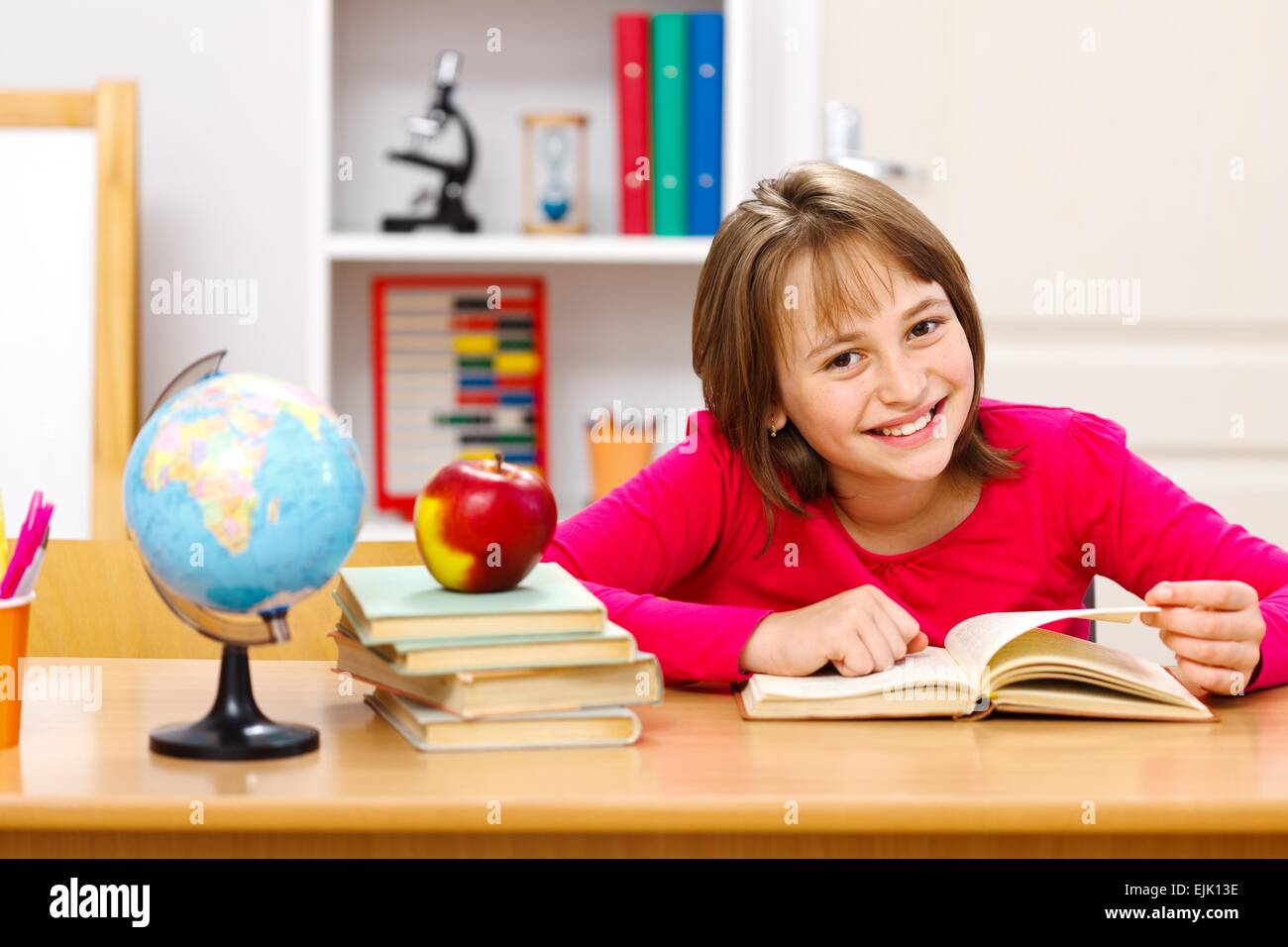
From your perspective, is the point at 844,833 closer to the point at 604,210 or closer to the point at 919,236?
the point at 919,236

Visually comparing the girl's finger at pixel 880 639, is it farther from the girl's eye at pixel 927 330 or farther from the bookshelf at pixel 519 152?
the bookshelf at pixel 519 152

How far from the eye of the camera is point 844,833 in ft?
2.55

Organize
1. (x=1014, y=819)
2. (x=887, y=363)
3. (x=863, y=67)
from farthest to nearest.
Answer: (x=863, y=67) < (x=887, y=363) < (x=1014, y=819)

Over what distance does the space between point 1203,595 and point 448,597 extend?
55 cm

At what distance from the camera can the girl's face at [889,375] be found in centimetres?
127

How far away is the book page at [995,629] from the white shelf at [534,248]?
4.33 ft

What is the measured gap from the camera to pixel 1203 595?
1.06 metres

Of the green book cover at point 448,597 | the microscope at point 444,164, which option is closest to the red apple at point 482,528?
the green book cover at point 448,597

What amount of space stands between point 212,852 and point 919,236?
81 centimetres

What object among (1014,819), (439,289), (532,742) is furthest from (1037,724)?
(439,289)

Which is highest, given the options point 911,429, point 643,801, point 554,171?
point 554,171

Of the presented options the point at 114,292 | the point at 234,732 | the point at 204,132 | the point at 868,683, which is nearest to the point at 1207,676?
the point at 868,683

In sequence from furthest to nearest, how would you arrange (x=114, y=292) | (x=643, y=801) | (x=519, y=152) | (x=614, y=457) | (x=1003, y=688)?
(x=519, y=152) → (x=614, y=457) → (x=114, y=292) → (x=1003, y=688) → (x=643, y=801)

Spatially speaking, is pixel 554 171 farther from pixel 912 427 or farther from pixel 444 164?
pixel 912 427
